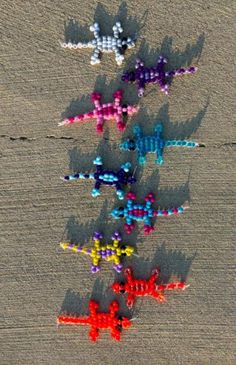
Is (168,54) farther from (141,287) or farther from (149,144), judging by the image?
(141,287)

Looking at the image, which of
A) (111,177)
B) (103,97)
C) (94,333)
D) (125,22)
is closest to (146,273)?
(94,333)

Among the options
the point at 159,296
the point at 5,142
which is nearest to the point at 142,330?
the point at 159,296

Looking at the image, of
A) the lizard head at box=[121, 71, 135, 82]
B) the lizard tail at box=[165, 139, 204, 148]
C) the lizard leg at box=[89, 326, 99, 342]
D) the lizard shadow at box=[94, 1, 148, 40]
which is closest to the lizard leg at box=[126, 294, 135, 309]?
the lizard leg at box=[89, 326, 99, 342]

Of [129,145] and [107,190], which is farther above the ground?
[129,145]

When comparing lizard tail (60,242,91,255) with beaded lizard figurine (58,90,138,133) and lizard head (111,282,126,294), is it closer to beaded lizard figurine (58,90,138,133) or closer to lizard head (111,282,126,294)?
lizard head (111,282,126,294)

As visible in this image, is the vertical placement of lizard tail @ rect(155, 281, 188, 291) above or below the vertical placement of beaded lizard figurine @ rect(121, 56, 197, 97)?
below

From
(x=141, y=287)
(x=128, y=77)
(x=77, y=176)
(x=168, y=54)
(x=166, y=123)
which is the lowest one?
(x=141, y=287)

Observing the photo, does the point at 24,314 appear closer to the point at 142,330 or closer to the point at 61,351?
the point at 61,351
